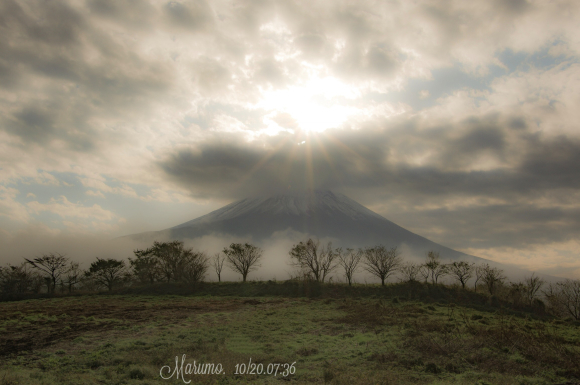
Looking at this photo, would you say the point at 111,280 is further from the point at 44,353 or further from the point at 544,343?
the point at 544,343

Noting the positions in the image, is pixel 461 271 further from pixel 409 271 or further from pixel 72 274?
pixel 72 274

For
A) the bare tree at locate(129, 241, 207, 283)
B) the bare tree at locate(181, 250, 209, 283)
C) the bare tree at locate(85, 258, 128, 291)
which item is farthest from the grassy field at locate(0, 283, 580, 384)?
the bare tree at locate(85, 258, 128, 291)

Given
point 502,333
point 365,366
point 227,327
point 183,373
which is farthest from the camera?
point 227,327

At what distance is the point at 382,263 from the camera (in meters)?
48.8

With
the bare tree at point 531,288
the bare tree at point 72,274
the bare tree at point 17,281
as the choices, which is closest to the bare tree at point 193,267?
the bare tree at point 72,274

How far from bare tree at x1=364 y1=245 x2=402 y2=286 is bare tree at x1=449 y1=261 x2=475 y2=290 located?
8762 millimetres

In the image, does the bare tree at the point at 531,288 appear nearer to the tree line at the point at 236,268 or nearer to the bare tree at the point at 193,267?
the tree line at the point at 236,268

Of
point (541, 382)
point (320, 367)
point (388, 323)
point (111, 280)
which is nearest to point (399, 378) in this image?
point (320, 367)

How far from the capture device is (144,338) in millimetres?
15172

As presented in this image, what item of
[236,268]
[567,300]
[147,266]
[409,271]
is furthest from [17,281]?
[567,300]

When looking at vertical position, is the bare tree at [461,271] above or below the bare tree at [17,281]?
above

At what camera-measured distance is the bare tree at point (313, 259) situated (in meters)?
52.1

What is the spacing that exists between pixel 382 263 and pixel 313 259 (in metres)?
13.0

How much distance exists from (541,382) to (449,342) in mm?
3996
